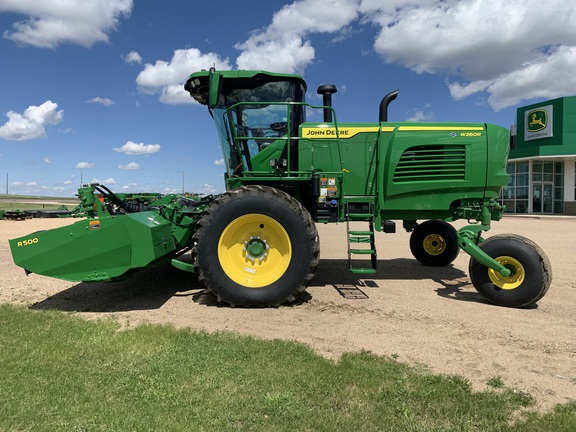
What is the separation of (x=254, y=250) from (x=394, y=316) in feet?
6.11

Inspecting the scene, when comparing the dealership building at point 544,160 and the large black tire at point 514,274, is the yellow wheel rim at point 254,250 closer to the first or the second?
the large black tire at point 514,274

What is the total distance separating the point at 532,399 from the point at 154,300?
170 inches

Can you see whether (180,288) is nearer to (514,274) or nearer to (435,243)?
(514,274)

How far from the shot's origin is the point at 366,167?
616 cm

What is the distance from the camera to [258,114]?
597cm

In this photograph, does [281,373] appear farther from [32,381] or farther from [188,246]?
[188,246]

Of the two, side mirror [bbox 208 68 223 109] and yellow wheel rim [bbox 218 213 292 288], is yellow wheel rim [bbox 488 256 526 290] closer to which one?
yellow wheel rim [bbox 218 213 292 288]

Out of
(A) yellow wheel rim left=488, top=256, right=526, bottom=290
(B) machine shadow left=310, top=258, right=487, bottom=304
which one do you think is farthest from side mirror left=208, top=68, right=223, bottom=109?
(A) yellow wheel rim left=488, top=256, right=526, bottom=290

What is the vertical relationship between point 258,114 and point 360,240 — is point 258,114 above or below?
above

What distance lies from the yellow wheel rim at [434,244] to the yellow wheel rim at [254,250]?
3.80m

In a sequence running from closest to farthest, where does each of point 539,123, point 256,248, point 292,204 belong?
1. point 292,204
2. point 256,248
3. point 539,123

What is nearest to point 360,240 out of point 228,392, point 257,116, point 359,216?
point 359,216

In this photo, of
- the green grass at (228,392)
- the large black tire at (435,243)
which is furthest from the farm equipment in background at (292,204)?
the large black tire at (435,243)

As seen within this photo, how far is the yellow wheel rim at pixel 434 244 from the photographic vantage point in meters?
7.95
